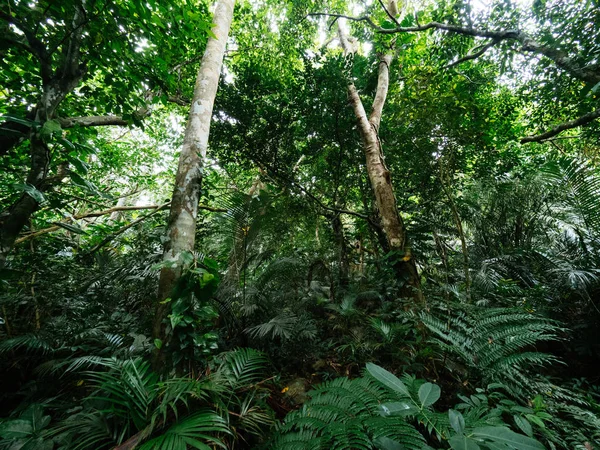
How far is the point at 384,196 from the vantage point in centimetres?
366

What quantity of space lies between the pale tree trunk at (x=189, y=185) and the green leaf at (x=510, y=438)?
2002mm

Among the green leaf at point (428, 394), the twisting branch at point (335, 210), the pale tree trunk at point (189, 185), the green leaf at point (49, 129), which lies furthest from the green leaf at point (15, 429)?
the twisting branch at point (335, 210)

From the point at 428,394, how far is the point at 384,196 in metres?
2.99

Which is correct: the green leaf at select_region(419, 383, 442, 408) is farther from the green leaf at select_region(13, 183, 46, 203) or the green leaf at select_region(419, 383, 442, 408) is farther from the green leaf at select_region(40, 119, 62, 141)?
the green leaf at select_region(40, 119, 62, 141)

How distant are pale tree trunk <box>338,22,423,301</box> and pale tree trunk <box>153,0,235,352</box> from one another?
2.40 m

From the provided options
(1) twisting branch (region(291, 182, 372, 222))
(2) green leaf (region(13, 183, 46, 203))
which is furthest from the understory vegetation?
(1) twisting branch (region(291, 182, 372, 222))

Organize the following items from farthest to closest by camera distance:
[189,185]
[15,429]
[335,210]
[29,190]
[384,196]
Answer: [335,210] < [384,196] < [189,185] < [15,429] < [29,190]

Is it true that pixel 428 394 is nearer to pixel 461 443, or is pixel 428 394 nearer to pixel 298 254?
pixel 461 443

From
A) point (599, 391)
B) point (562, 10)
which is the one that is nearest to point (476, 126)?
point (562, 10)

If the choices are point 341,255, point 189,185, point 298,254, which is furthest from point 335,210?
point 189,185

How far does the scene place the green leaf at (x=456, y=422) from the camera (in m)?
0.85

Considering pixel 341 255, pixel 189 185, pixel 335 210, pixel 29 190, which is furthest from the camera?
pixel 341 255

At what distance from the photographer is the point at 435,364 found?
2338mm

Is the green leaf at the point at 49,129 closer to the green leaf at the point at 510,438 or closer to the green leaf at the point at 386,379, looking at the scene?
the green leaf at the point at 386,379
